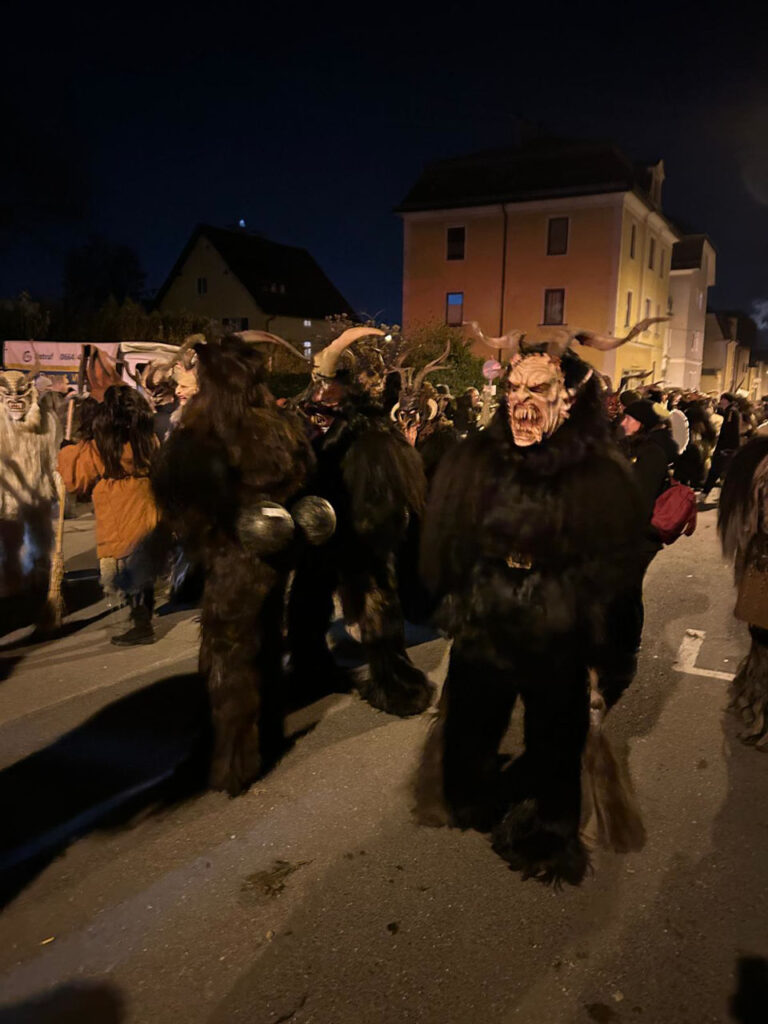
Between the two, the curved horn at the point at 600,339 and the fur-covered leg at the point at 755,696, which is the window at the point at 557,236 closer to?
the fur-covered leg at the point at 755,696

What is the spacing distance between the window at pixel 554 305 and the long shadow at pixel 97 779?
106 ft

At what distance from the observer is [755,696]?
4562 mm

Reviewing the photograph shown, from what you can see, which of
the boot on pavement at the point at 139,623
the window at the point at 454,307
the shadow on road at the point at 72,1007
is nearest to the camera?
the shadow on road at the point at 72,1007

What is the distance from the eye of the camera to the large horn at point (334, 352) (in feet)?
15.6

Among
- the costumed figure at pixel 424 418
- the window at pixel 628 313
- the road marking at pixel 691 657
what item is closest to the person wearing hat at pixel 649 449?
the road marking at pixel 691 657

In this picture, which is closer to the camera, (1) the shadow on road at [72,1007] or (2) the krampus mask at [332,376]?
(1) the shadow on road at [72,1007]

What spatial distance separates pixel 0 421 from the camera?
574 cm

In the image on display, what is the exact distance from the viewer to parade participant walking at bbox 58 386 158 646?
5.71 metres

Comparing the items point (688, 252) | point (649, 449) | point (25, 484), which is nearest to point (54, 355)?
point (25, 484)

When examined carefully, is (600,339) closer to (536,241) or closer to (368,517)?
(368,517)

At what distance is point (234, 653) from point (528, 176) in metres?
35.2

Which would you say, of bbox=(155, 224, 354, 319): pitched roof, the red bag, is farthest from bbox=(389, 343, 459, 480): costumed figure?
bbox=(155, 224, 354, 319): pitched roof

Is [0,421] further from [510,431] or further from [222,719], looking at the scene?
[510,431]

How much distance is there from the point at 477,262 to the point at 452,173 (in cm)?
498
